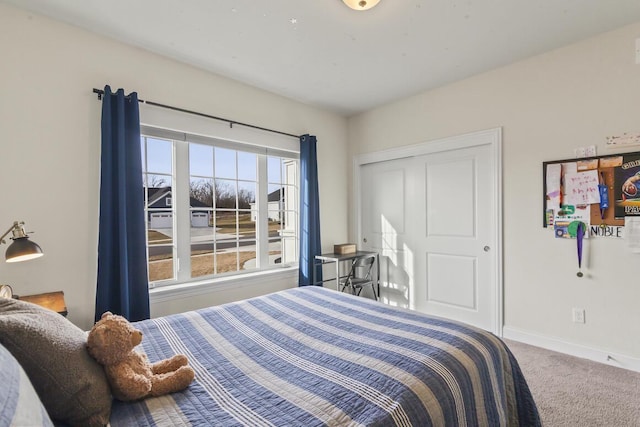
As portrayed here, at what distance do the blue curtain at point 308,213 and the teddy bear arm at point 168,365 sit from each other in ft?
7.65

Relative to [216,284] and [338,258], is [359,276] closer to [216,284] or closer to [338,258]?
[338,258]

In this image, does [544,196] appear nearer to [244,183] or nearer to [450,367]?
[450,367]

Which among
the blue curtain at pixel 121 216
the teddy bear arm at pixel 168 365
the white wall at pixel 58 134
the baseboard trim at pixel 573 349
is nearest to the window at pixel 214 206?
the blue curtain at pixel 121 216

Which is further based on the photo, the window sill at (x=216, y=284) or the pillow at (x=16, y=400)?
the window sill at (x=216, y=284)

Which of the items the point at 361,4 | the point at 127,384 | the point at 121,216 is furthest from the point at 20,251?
the point at 361,4

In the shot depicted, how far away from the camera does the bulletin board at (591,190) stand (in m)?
2.27

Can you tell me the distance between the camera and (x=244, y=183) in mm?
3246

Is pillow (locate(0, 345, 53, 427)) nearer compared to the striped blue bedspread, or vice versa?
pillow (locate(0, 345, 53, 427))

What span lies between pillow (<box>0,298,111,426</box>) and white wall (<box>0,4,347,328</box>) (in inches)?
57.0

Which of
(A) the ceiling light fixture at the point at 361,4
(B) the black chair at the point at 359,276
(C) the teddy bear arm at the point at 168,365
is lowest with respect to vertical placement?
(B) the black chair at the point at 359,276

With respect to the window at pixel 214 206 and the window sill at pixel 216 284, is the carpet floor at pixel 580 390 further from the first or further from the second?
the window at pixel 214 206

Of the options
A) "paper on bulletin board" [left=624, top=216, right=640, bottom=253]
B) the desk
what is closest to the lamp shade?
the desk

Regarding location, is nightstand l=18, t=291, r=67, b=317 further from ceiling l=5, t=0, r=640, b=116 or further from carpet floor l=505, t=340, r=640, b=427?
carpet floor l=505, t=340, r=640, b=427

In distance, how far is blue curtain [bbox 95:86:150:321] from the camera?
2166 mm
